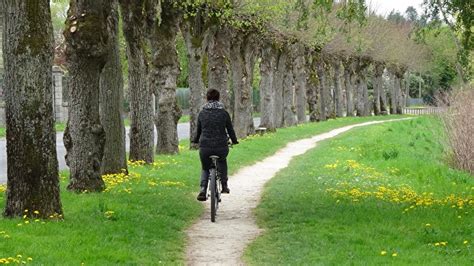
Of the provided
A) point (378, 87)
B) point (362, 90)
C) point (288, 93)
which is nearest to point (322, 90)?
point (288, 93)

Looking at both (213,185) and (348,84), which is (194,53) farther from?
(348,84)

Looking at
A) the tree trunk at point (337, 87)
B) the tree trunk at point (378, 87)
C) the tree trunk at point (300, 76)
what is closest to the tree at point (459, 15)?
the tree trunk at point (300, 76)

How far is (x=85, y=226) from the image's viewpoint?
11742mm

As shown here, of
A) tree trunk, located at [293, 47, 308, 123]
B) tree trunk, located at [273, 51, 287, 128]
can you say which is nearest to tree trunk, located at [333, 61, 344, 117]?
tree trunk, located at [293, 47, 308, 123]

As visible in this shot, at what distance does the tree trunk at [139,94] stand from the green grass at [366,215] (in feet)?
13.0

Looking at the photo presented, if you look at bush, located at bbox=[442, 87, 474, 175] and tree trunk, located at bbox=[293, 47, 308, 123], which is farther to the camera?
tree trunk, located at bbox=[293, 47, 308, 123]

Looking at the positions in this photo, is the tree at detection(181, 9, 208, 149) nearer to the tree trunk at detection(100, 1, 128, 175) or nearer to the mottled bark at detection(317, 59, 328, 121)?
the tree trunk at detection(100, 1, 128, 175)

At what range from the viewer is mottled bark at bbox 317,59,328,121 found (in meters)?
64.2

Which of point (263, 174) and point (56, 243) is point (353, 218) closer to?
point (56, 243)

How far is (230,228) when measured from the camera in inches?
523

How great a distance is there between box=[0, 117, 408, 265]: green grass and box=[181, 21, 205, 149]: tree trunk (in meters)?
9.61

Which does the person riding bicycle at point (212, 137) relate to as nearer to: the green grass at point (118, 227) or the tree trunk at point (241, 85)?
the green grass at point (118, 227)

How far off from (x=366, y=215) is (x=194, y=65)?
16.8 metres

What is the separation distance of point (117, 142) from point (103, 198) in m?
4.88
